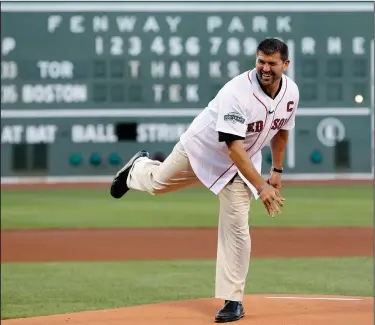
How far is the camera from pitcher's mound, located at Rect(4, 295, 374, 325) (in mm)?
4723

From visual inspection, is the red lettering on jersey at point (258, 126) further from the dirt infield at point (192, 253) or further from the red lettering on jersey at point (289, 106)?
the dirt infield at point (192, 253)

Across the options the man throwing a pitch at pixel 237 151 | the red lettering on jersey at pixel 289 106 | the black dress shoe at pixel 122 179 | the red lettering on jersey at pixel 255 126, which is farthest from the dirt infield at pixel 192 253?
the red lettering on jersey at pixel 289 106

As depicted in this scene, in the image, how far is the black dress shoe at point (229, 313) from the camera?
A: 471 centimetres

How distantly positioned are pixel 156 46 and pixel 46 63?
122 inches

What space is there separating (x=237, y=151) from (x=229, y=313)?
32.9 inches

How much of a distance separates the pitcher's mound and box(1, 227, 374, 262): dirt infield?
443cm

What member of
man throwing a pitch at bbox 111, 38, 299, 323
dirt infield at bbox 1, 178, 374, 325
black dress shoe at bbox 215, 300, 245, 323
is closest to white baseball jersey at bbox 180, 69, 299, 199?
man throwing a pitch at bbox 111, 38, 299, 323

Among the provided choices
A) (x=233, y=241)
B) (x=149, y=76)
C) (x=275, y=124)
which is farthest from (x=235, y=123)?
(x=149, y=76)

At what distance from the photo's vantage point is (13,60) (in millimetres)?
26109

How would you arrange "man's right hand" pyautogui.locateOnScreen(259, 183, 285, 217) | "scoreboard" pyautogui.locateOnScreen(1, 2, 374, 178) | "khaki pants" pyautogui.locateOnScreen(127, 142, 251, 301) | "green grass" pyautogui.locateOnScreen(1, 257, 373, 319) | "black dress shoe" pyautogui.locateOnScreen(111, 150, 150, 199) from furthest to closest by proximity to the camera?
"scoreboard" pyautogui.locateOnScreen(1, 2, 374, 178) → "green grass" pyautogui.locateOnScreen(1, 257, 373, 319) → "black dress shoe" pyautogui.locateOnScreen(111, 150, 150, 199) → "khaki pants" pyautogui.locateOnScreen(127, 142, 251, 301) → "man's right hand" pyautogui.locateOnScreen(259, 183, 285, 217)

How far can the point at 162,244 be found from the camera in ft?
37.0

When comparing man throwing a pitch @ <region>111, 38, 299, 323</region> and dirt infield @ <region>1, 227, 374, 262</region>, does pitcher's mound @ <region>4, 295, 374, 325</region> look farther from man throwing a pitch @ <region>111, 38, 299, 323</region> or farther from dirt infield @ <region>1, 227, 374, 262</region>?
dirt infield @ <region>1, 227, 374, 262</region>

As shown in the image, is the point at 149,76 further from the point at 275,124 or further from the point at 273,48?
the point at 273,48

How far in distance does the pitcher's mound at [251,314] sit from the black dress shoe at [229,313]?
4cm
